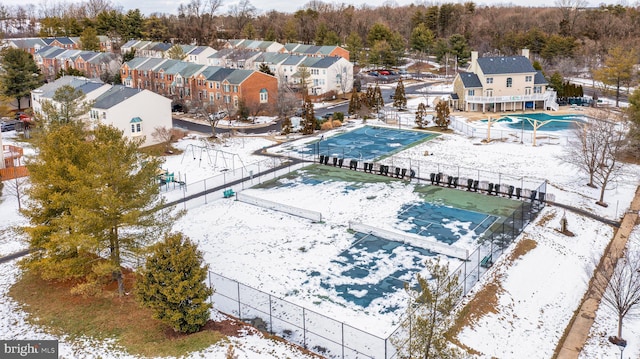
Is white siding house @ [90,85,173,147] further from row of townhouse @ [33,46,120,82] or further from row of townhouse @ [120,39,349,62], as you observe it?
row of townhouse @ [120,39,349,62]

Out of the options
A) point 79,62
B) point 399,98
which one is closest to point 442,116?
point 399,98

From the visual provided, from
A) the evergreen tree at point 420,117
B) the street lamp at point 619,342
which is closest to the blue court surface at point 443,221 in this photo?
the street lamp at point 619,342

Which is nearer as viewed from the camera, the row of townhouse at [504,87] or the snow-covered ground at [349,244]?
the snow-covered ground at [349,244]

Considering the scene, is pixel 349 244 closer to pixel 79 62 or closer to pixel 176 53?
pixel 176 53

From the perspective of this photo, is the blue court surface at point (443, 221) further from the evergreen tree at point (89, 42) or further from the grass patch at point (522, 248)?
the evergreen tree at point (89, 42)

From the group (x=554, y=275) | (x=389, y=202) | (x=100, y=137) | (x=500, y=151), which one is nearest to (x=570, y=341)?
(x=554, y=275)

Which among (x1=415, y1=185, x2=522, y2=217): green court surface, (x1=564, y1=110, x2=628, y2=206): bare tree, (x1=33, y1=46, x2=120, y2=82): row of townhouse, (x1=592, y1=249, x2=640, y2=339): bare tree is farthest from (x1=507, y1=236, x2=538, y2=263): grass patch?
(x1=33, y1=46, x2=120, y2=82): row of townhouse
